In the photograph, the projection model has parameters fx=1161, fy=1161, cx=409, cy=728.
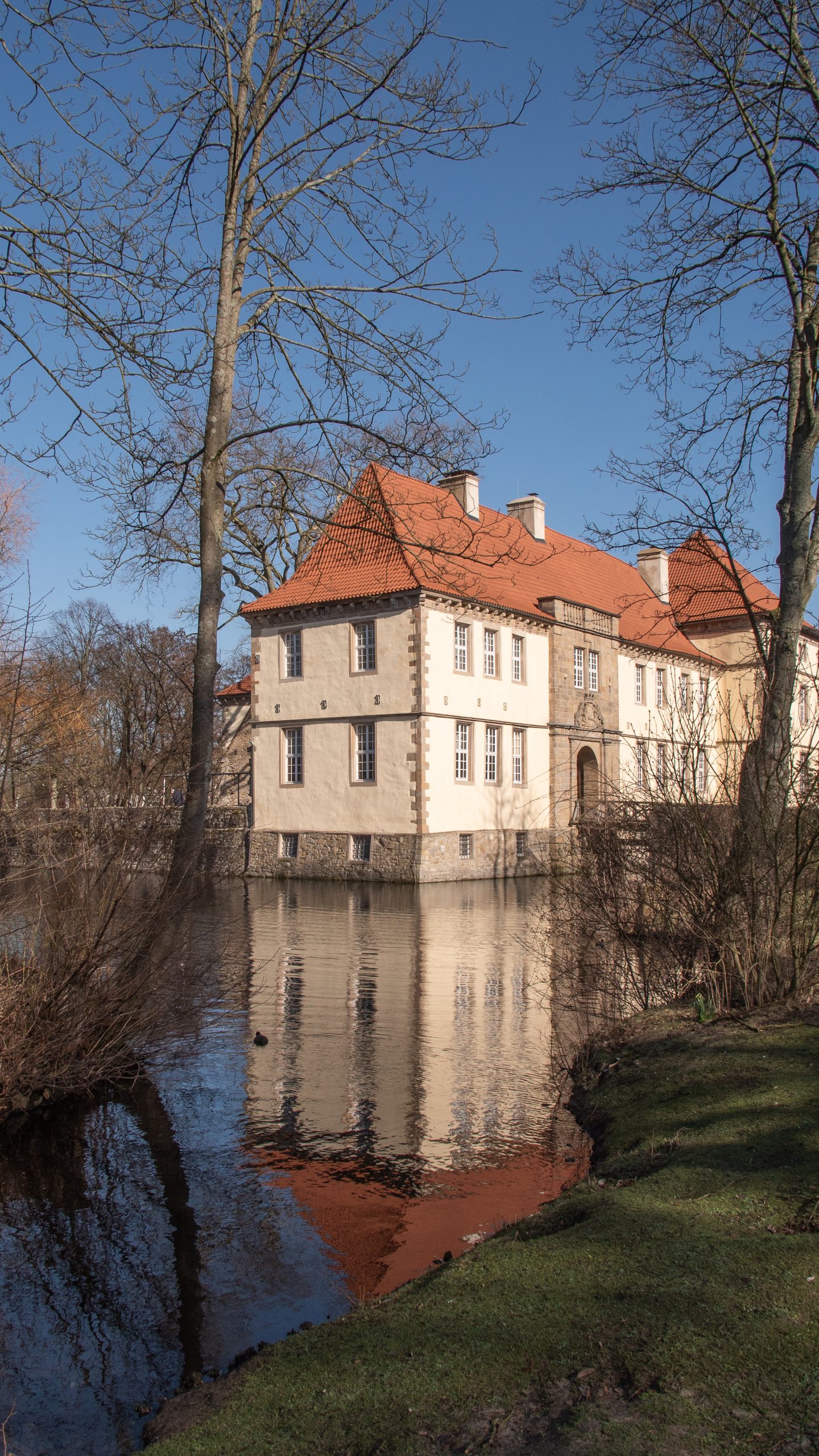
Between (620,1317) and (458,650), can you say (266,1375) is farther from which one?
(458,650)

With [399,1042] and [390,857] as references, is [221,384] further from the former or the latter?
[390,857]

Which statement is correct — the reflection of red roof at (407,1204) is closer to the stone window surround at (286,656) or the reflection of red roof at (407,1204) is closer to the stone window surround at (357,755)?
the stone window surround at (357,755)

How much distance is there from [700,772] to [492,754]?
25106 mm


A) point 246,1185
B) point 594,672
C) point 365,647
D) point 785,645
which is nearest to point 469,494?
point 365,647

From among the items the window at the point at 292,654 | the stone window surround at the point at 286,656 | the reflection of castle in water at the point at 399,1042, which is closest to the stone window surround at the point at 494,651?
the stone window surround at the point at 286,656

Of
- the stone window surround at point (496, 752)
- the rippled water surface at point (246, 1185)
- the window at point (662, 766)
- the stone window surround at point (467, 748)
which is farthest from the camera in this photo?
the stone window surround at point (496, 752)

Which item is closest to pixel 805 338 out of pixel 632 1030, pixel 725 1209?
pixel 632 1030

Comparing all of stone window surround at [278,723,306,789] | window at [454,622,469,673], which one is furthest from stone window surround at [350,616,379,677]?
stone window surround at [278,723,306,789]

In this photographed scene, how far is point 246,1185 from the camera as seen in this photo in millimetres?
7055

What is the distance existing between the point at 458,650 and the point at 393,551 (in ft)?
11.4

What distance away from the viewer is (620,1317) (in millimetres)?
3748

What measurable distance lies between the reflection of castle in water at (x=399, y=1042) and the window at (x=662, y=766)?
2570mm

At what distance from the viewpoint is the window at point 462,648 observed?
32625mm

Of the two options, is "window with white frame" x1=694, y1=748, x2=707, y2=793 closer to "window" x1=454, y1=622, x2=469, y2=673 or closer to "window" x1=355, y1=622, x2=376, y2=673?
"window" x1=355, y1=622, x2=376, y2=673
